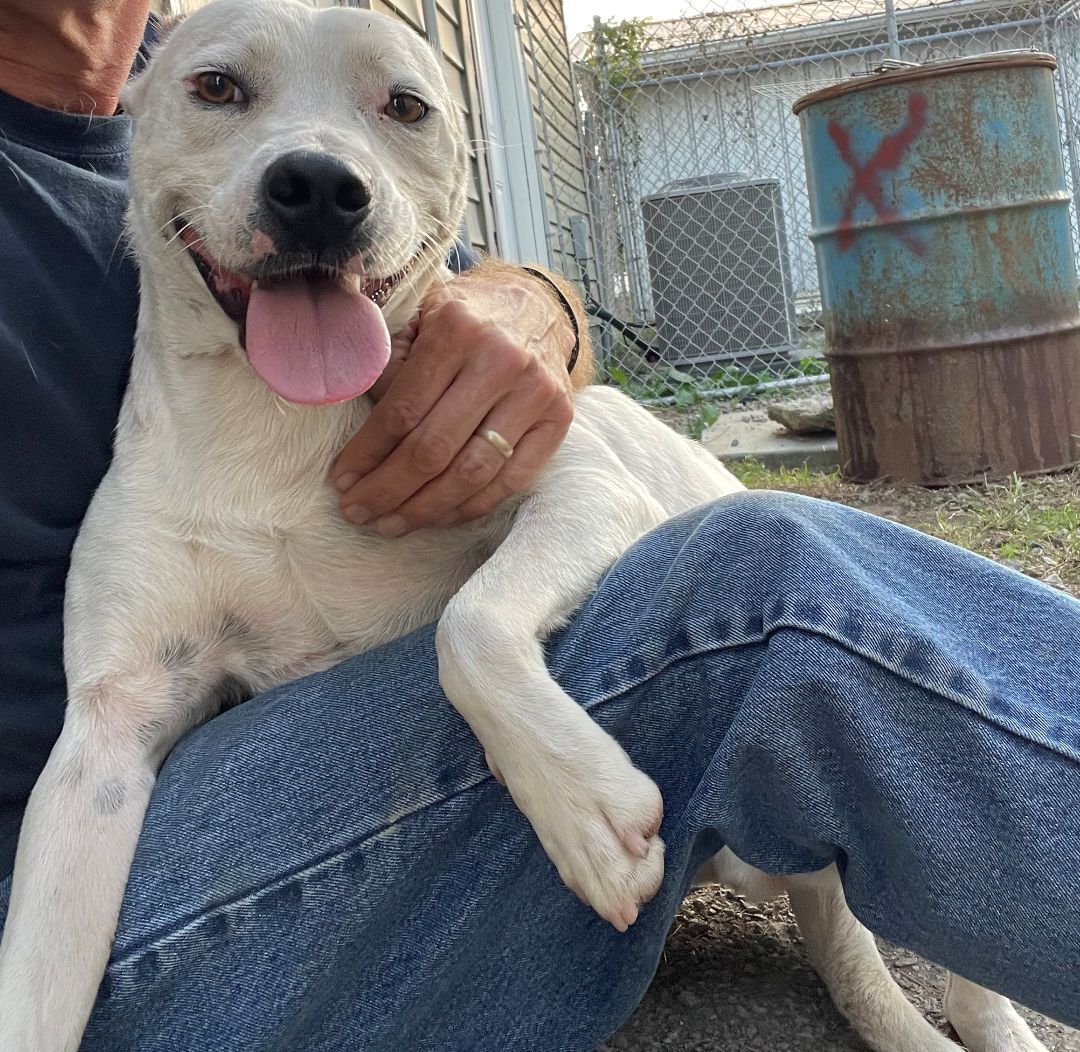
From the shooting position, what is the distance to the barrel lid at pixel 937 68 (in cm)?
491

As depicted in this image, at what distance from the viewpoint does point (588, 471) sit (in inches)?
76.3

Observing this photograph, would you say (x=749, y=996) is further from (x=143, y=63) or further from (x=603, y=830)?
(x=143, y=63)

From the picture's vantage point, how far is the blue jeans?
4.17ft

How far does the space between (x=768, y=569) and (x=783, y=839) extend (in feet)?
1.15

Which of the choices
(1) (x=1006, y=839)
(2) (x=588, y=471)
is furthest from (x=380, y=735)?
(1) (x=1006, y=839)

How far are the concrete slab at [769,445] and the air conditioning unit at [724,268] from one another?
2.63 meters

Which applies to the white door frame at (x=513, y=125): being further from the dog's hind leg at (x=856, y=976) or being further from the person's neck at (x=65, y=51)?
the dog's hind leg at (x=856, y=976)

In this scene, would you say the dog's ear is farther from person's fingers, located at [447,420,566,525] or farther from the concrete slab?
the concrete slab

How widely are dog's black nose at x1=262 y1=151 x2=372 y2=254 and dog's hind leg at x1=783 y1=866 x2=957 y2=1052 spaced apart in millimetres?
1238

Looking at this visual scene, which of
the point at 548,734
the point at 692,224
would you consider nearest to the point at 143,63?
the point at 548,734

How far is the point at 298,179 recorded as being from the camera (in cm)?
166

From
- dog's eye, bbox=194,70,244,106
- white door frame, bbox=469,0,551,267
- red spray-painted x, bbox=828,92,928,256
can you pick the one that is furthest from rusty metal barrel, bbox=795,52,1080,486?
dog's eye, bbox=194,70,244,106

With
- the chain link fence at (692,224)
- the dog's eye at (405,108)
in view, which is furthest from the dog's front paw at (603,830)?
the chain link fence at (692,224)

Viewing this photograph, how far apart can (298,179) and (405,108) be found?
0.44 metres
